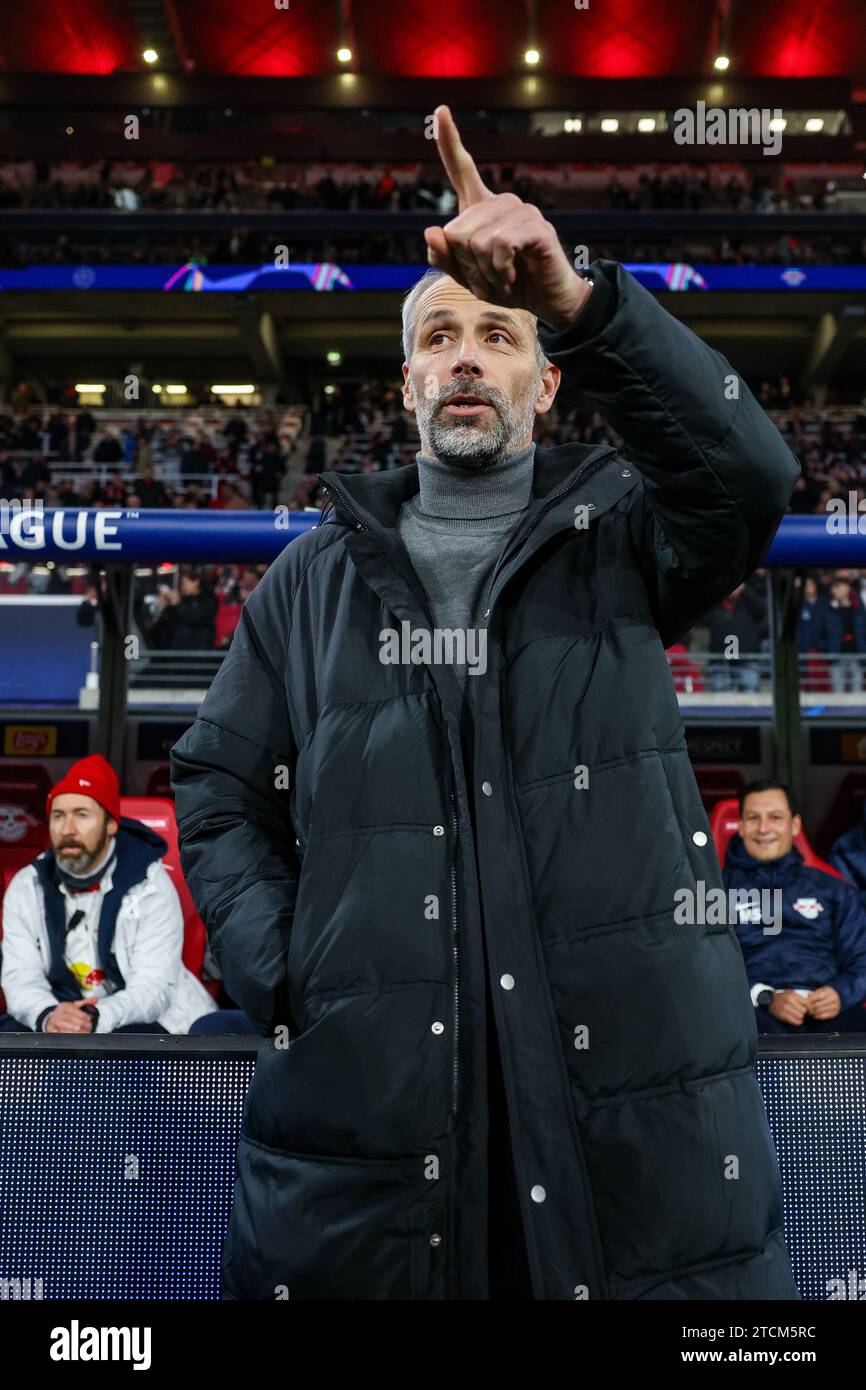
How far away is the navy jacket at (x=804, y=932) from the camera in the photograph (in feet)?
12.6

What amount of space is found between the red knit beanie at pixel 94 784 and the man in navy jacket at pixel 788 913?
6.36 feet

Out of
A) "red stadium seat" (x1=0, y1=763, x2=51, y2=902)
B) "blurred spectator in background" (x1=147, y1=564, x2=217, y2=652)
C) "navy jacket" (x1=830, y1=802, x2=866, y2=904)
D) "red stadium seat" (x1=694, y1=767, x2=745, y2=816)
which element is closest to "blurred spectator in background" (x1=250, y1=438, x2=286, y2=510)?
"blurred spectator in background" (x1=147, y1=564, x2=217, y2=652)

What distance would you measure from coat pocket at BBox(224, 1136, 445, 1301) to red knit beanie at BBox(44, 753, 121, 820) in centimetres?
238

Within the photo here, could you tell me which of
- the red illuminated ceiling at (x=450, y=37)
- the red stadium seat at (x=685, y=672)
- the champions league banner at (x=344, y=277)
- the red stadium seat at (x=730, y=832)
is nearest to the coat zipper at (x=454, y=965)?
the red stadium seat at (x=730, y=832)

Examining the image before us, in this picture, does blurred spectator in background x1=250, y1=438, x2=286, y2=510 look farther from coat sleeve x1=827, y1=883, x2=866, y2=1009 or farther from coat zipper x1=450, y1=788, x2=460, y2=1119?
coat zipper x1=450, y1=788, x2=460, y2=1119

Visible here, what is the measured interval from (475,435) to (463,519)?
4.6 inches

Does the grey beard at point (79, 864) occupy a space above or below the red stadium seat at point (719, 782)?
below

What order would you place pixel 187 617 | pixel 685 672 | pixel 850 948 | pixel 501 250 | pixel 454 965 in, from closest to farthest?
pixel 501 250 < pixel 454 965 < pixel 850 948 < pixel 187 617 < pixel 685 672

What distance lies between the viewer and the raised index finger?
1.36m

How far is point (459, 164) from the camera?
1392 millimetres

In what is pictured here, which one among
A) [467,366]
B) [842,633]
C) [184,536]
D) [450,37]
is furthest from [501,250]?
[450,37]

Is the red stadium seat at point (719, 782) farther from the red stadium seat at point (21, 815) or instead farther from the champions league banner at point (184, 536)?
the red stadium seat at point (21, 815)
